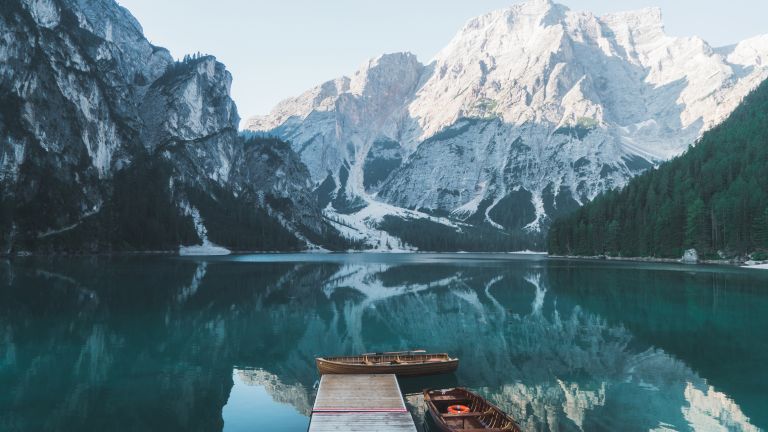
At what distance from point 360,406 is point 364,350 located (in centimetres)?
1521

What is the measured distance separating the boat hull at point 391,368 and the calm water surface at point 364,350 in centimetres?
84

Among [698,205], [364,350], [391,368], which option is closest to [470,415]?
[391,368]

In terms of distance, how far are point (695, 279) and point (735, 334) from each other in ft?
161

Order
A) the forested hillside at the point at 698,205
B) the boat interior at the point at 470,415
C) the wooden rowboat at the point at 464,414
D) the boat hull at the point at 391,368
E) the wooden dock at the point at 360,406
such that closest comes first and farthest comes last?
the wooden rowboat at the point at 464,414
the boat interior at the point at 470,415
the wooden dock at the point at 360,406
the boat hull at the point at 391,368
the forested hillside at the point at 698,205

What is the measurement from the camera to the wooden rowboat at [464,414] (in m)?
20.4

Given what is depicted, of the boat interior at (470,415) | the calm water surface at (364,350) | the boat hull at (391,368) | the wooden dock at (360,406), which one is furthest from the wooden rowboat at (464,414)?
the boat hull at (391,368)

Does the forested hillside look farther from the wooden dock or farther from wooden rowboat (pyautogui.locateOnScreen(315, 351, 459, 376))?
the wooden dock

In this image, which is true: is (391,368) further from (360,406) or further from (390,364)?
(360,406)

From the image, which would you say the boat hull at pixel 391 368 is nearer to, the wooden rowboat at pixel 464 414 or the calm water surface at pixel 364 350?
the calm water surface at pixel 364 350

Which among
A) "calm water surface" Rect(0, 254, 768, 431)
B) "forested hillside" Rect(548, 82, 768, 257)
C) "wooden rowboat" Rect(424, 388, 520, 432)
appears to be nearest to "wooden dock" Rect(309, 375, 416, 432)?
"calm water surface" Rect(0, 254, 768, 431)

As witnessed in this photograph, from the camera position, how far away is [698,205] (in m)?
131

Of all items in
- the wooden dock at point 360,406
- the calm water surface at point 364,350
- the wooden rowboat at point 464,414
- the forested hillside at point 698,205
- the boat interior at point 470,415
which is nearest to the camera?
the wooden rowboat at point 464,414

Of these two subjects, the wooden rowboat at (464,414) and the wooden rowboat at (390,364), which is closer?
the wooden rowboat at (464,414)

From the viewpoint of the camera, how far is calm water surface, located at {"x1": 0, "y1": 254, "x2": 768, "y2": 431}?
24.4m
